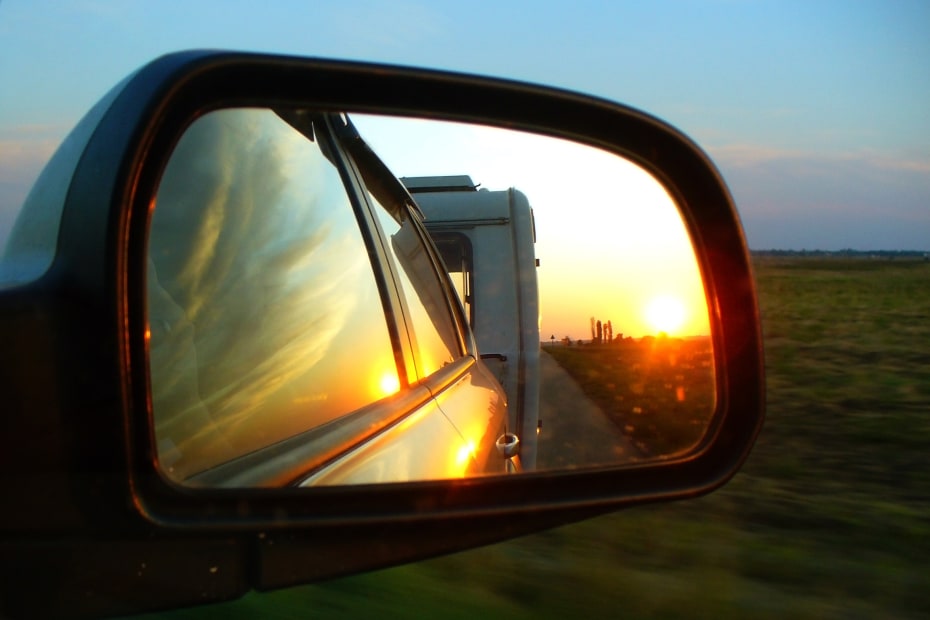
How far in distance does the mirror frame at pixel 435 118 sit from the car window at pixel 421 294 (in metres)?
0.72

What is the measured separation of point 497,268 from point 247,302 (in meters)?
5.08

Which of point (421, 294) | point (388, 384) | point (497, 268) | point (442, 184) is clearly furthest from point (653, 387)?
point (442, 184)

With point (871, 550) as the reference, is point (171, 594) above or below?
above

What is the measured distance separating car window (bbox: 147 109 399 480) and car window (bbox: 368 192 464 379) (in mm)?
482

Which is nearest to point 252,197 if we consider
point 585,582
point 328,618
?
point 328,618

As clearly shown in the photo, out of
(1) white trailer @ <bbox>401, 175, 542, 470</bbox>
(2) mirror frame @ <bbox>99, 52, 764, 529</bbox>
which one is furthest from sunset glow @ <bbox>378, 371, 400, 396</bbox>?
(1) white trailer @ <bbox>401, 175, 542, 470</bbox>

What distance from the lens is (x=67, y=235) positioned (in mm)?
1274

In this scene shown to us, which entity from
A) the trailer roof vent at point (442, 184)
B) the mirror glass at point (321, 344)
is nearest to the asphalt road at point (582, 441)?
the mirror glass at point (321, 344)

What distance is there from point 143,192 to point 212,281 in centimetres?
31

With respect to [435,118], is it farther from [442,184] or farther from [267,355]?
[442,184]

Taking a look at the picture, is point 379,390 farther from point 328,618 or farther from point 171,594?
point 171,594

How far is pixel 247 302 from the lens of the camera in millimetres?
1715

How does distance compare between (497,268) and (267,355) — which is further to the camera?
(497,268)

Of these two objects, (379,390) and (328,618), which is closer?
(379,390)
